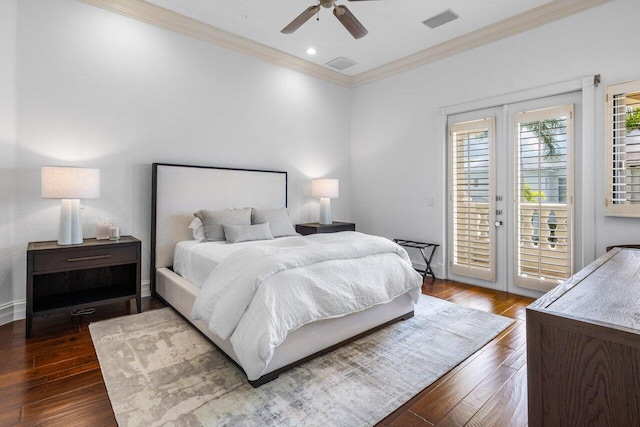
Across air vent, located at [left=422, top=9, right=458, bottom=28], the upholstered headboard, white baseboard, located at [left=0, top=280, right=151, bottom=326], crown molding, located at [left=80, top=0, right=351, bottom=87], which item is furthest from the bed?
air vent, located at [left=422, top=9, right=458, bottom=28]

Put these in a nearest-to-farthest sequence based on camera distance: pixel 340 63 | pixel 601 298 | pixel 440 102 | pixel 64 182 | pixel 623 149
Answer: pixel 601 298 → pixel 64 182 → pixel 623 149 → pixel 440 102 → pixel 340 63

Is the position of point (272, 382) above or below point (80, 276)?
below

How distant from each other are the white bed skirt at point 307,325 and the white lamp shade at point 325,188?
7.43 feet

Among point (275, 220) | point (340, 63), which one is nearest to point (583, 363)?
point (275, 220)

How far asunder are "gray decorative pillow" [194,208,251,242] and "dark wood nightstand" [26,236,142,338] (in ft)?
2.25

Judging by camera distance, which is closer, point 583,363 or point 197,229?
point 583,363

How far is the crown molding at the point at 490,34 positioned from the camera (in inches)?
133

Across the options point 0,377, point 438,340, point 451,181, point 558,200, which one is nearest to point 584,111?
point 558,200

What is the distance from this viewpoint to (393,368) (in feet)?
7.20

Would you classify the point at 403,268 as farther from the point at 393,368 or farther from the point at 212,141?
the point at 212,141

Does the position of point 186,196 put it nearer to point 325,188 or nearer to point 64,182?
point 64,182

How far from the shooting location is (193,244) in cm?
344

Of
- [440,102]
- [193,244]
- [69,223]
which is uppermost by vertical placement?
[440,102]

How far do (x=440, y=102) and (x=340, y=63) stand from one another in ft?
5.25
